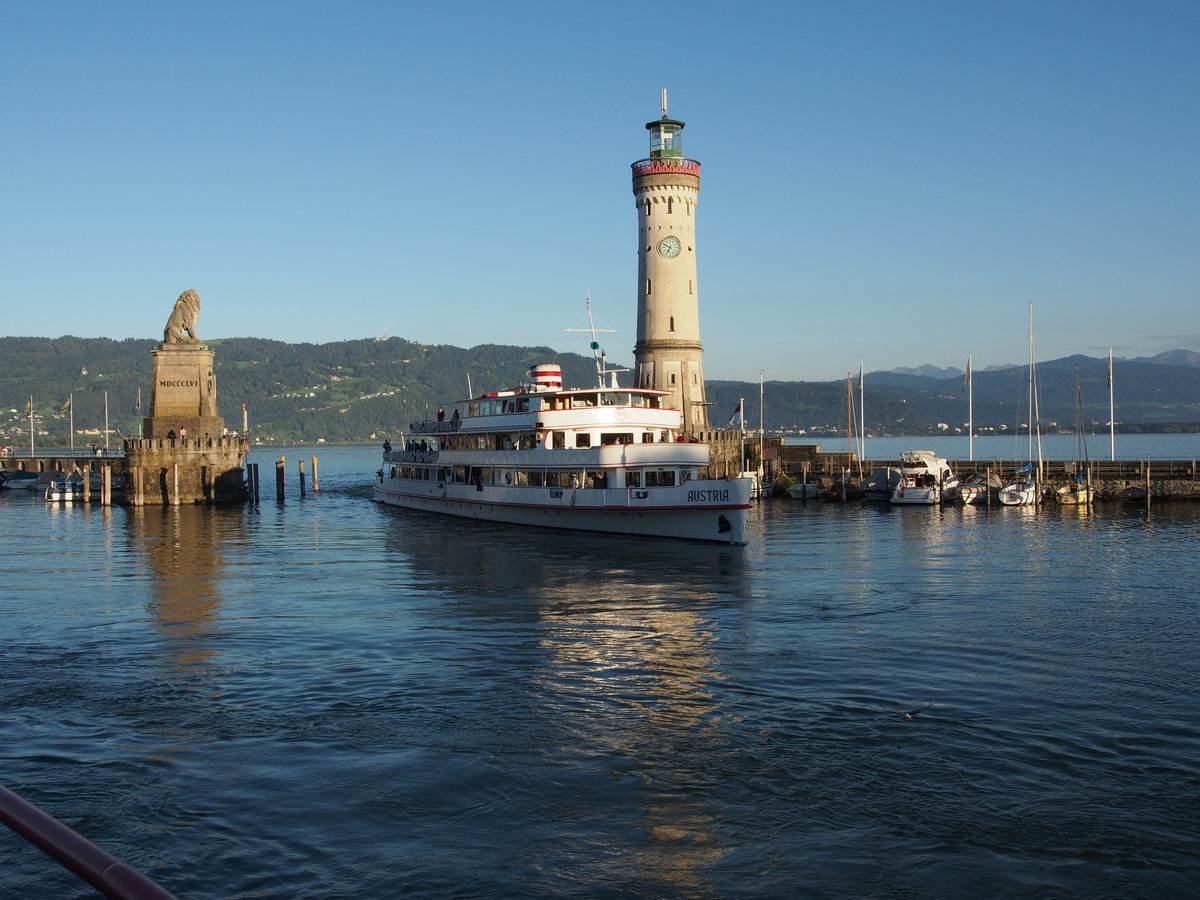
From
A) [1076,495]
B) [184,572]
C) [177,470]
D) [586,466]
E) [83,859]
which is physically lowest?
[184,572]

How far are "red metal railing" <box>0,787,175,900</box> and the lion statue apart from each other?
73617 mm

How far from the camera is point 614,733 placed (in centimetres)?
1667

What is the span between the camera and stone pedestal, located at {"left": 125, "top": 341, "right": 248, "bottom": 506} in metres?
70.4

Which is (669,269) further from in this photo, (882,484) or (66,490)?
(66,490)

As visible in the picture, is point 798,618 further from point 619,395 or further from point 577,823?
point 619,395

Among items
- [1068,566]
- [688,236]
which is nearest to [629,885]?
[1068,566]

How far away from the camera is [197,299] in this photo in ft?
242

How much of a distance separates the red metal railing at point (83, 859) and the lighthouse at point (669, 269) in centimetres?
6990

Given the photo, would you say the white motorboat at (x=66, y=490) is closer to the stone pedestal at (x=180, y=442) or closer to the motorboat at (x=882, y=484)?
the stone pedestal at (x=180, y=442)

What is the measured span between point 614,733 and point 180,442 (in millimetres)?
62035

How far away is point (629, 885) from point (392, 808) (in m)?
3.75

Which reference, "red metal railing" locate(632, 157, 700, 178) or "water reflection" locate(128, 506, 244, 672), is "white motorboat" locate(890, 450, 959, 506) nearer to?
"red metal railing" locate(632, 157, 700, 178)

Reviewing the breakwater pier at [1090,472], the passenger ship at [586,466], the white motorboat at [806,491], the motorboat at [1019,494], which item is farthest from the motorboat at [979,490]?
the passenger ship at [586,466]

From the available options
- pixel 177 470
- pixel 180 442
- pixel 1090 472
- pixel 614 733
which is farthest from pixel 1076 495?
pixel 180 442
